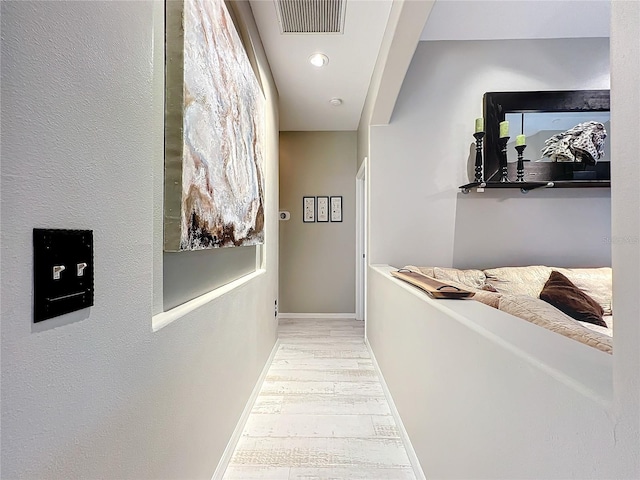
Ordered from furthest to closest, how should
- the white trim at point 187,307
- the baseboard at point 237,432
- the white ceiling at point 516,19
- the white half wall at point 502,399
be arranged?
the white ceiling at point 516,19 → the baseboard at point 237,432 → the white trim at point 187,307 → the white half wall at point 502,399

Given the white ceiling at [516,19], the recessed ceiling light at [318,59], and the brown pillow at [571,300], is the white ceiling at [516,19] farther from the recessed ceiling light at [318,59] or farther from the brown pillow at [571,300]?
the brown pillow at [571,300]

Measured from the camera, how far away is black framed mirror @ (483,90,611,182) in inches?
109

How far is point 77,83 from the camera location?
0.60 m

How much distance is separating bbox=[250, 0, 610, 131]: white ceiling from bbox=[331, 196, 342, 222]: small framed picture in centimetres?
151

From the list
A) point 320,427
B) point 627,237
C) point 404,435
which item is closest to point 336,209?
point 320,427

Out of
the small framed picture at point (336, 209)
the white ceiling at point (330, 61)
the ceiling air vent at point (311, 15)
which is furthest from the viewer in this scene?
the small framed picture at point (336, 209)

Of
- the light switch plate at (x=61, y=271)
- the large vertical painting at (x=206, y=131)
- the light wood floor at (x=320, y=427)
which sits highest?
the large vertical painting at (x=206, y=131)

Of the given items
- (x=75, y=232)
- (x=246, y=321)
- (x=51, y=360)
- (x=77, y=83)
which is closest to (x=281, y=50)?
(x=246, y=321)

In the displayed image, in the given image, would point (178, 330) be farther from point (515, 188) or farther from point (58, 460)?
point (515, 188)

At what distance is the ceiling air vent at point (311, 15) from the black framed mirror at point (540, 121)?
4.80 ft

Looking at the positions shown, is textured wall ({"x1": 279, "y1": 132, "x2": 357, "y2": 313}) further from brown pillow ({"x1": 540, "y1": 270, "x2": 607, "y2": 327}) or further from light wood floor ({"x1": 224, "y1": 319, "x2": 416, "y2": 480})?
brown pillow ({"x1": 540, "y1": 270, "x2": 607, "y2": 327})

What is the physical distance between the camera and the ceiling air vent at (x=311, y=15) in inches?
82.4

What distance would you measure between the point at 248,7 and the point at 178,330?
2.05 metres

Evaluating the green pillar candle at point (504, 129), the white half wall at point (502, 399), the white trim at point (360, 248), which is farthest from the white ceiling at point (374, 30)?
the white half wall at point (502, 399)
